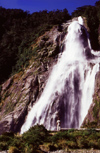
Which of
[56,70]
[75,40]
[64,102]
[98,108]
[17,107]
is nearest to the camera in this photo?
[98,108]

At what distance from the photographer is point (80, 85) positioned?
31.0 metres

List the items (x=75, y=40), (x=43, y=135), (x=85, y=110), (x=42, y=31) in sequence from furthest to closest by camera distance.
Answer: (x=42, y=31) → (x=75, y=40) → (x=85, y=110) → (x=43, y=135)

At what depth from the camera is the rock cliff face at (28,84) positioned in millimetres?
31688

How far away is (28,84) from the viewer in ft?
118

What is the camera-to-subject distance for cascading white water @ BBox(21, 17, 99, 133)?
2808 cm

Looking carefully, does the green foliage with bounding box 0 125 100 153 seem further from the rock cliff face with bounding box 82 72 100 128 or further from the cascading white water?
the cascading white water

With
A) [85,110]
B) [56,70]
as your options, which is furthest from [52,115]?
[56,70]

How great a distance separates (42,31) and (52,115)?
88.1ft

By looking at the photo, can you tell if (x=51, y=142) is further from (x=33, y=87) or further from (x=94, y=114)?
(x=33, y=87)

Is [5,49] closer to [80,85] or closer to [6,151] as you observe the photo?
[80,85]

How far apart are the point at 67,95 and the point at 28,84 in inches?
338

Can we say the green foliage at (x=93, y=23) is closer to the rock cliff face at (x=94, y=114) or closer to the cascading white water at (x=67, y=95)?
the cascading white water at (x=67, y=95)

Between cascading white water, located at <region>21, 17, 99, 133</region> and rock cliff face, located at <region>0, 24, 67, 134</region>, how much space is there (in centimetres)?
130

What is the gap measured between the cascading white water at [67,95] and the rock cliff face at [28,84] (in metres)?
1.30
